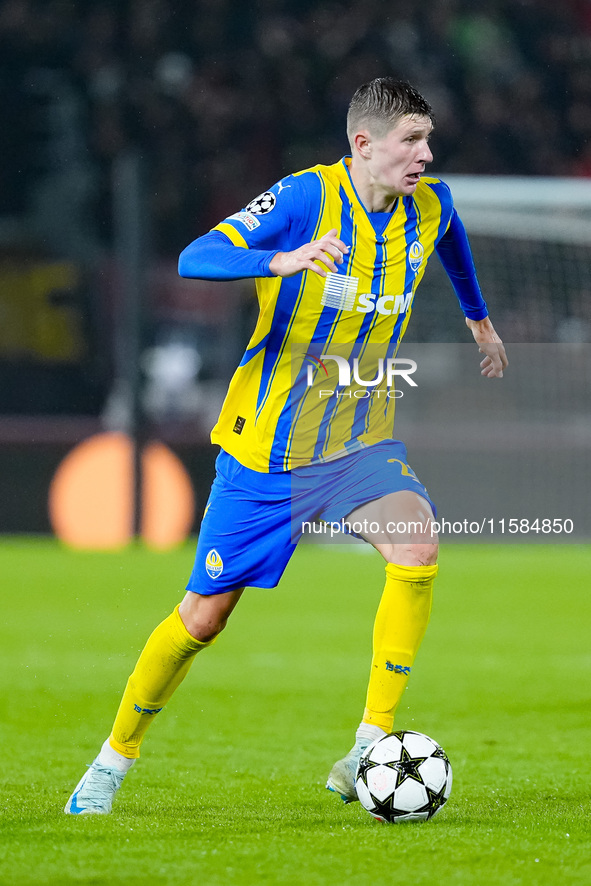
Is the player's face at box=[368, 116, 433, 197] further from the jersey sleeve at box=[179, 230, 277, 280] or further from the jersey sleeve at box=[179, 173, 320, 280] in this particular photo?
the jersey sleeve at box=[179, 230, 277, 280]

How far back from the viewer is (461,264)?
3959 mm

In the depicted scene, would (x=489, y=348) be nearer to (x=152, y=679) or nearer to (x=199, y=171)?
(x=152, y=679)

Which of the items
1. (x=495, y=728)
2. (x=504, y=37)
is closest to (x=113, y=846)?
(x=495, y=728)

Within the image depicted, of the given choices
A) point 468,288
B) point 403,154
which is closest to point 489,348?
point 468,288

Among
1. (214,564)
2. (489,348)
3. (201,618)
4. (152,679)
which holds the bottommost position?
(152,679)

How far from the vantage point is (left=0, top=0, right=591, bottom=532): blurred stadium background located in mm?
11008

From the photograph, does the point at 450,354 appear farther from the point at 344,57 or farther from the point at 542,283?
the point at 344,57

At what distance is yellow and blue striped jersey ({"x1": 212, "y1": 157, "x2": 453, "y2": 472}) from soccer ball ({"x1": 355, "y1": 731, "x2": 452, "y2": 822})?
81 centimetres

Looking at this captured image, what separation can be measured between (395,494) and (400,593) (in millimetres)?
255

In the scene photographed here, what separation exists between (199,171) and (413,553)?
1071 centimetres

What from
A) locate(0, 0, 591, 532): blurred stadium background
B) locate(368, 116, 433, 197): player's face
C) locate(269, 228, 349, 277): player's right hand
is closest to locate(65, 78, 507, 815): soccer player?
locate(368, 116, 433, 197): player's face

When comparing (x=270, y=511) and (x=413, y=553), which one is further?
(x=270, y=511)

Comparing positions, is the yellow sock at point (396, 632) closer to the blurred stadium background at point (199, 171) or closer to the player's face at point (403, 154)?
the player's face at point (403, 154)

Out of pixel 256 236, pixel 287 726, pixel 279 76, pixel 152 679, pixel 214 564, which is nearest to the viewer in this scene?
pixel 256 236
